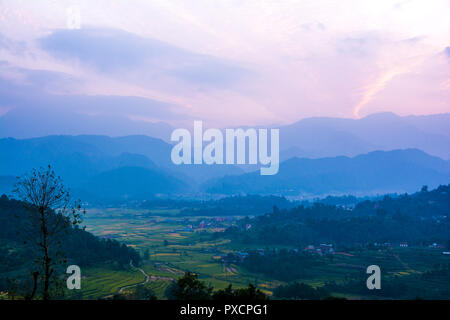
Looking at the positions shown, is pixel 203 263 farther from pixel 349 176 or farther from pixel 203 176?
pixel 203 176

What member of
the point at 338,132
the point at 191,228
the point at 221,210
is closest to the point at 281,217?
the point at 191,228

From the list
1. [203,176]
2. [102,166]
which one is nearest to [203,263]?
[102,166]

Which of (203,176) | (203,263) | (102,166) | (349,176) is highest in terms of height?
(102,166)

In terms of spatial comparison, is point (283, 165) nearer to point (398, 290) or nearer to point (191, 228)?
point (191, 228)

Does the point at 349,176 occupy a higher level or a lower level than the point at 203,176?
lower

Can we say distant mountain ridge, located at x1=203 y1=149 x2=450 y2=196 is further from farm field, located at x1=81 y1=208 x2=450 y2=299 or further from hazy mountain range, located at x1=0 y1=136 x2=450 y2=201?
farm field, located at x1=81 y1=208 x2=450 y2=299

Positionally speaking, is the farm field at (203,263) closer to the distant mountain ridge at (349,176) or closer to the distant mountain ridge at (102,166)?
the distant mountain ridge at (102,166)

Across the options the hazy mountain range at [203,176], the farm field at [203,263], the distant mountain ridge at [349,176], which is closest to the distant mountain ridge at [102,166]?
the hazy mountain range at [203,176]

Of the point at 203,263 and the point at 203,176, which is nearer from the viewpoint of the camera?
the point at 203,263
